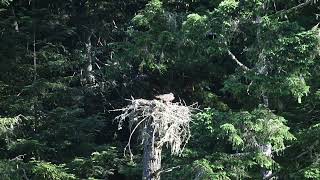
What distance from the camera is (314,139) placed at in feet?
35.2

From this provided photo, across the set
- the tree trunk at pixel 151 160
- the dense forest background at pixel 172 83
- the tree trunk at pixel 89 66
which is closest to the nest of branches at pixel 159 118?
the tree trunk at pixel 151 160

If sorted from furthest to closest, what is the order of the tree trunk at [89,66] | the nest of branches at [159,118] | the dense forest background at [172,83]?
the tree trunk at [89,66]
the dense forest background at [172,83]
the nest of branches at [159,118]

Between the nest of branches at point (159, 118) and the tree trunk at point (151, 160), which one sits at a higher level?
the nest of branches at point (159, 118)

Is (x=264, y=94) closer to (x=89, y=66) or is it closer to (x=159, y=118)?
(x=159, y=118)

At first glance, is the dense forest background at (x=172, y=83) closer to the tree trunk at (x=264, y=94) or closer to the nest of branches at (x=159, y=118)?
the tree trunk at (x=264, y=94)

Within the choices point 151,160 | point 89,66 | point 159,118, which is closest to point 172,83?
point 89,66

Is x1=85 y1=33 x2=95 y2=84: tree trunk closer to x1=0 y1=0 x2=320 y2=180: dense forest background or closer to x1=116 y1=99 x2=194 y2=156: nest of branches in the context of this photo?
x1=0 y1=0 x2=320 y2=180: dense forest background

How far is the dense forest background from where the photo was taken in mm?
10469

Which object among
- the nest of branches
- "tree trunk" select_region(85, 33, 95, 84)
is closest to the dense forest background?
"tree trunk" select_region(85, 33, 95, 84)

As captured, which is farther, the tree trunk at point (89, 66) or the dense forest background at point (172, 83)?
the tree trunk at point (89, 66)

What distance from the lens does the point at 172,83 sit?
603 inches

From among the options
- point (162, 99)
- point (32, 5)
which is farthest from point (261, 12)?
point (32, 5)

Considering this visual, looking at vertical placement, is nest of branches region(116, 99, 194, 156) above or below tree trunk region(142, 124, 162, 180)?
above

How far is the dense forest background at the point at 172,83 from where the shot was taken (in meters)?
10.5
